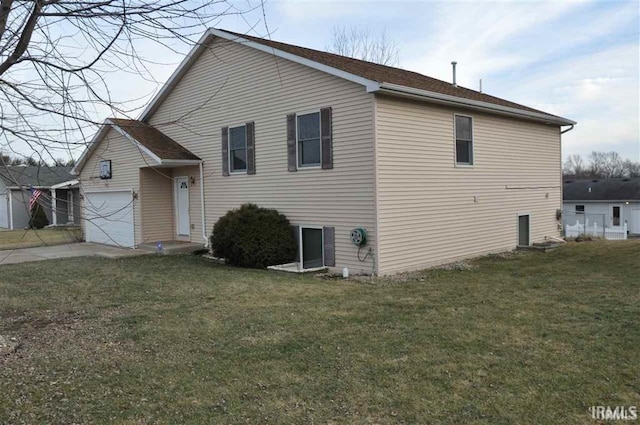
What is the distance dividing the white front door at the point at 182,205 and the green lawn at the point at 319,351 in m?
5.90

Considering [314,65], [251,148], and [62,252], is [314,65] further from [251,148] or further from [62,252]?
[62,252]

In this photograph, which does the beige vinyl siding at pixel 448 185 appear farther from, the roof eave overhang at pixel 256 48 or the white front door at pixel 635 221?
the white front door at pixel 635 221

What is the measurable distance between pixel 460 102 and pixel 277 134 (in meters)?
4.26

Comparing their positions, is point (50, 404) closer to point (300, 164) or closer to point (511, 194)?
point (300, 164)

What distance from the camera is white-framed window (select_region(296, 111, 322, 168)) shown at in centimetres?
1122

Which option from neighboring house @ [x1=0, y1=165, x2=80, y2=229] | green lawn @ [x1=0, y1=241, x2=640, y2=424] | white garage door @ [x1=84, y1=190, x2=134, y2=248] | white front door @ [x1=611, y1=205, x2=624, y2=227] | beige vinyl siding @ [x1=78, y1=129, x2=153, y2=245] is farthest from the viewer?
white front door @ [x1=611, y1=205, x2=624, y2=227]

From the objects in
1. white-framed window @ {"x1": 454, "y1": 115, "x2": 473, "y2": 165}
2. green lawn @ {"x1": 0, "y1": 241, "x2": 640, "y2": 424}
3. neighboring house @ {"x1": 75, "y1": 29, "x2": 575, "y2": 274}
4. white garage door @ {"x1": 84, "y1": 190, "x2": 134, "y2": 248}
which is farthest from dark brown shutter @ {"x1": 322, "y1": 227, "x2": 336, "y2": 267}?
white garage door @ {"x1": 84, "y1": 190, "x2": 134, "y2": 248}

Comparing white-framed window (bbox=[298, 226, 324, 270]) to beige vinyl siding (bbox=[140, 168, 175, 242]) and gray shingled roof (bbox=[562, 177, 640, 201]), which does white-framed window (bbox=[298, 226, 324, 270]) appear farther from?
gray shingled roof (bbox=[562, 177, 640, 201])

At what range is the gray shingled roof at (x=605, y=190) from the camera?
38.5m

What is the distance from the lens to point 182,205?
15422 millimetres

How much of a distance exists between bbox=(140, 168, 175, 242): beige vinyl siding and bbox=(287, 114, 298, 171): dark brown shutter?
17.2 feet

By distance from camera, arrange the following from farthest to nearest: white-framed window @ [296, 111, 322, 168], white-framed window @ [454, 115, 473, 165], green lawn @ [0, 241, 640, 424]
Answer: white-framed window @ [454, 115, 473, 165] → white-framed window @ [296, 111, 322, 168] → green lawn @ [0, 241, 640, 424]

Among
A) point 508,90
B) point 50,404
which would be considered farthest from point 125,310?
point 508,90

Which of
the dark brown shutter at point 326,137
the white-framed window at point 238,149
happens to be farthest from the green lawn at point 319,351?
the white-framed window at point 238,149
